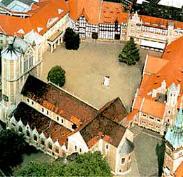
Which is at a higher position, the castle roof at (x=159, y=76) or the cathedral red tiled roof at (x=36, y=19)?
the cathedral red tiled roof at (x=36, y=19)

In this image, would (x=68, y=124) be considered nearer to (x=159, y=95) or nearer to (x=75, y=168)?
(x=75, y=168)

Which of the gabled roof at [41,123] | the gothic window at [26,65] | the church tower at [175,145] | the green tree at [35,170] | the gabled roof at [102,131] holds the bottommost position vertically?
the gabled roof at [41,123]

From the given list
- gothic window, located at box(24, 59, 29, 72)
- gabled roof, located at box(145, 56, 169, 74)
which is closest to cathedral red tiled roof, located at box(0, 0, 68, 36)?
gothic window, located at box(24, 59, 29, 72)

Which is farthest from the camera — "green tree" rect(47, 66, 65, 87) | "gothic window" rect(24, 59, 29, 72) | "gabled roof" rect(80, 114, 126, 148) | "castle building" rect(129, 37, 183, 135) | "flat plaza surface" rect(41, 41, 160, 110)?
"flat plaza surface" rect(41, 41, 160, 110)

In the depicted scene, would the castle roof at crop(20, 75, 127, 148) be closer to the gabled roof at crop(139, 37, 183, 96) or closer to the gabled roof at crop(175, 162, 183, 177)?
the gabled roof at crop(139, 37, 183, 96)

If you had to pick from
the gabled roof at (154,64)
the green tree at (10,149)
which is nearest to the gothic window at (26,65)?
the green tree at (10,149)

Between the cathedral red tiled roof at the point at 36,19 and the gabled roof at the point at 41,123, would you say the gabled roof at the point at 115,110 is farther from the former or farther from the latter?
the cathedral red tiled roof at the point at 36,19

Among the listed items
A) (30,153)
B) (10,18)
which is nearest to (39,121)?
(30,153)
